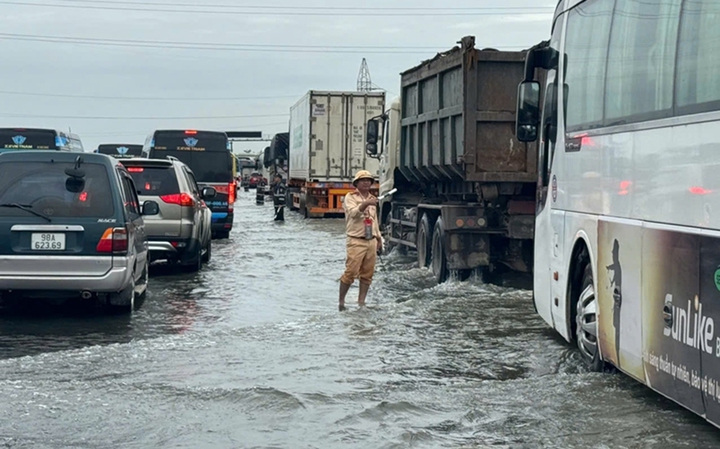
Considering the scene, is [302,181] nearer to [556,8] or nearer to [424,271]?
[424,271]

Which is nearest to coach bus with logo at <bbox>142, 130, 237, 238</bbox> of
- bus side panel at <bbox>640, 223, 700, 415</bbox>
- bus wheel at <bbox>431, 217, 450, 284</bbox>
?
bus wheel at <bbox>431, 217, 450, 284</bbox>

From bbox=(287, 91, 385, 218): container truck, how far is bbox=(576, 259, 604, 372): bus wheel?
2838 centimetres

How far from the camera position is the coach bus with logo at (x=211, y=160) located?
26656mm

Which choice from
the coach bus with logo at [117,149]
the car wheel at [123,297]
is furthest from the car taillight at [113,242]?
the coach bus with logo at [117,149]

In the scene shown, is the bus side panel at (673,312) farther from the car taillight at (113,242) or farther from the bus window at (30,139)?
the bus window at (30,139)

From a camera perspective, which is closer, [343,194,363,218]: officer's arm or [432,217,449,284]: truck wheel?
[343,194,363,218]: officer's arm

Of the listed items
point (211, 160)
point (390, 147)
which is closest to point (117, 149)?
point (211, 160)

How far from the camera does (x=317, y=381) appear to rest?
27.7ft

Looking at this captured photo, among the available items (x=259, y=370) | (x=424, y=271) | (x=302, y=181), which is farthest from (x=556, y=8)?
(x=302, y=181)

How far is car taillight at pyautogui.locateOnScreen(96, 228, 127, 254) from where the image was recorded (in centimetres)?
1115

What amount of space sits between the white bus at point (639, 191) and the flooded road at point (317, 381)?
0.47 metres

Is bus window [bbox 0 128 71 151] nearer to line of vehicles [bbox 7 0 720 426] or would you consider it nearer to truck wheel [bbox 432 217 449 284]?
truck wheel [bbox 432 217 449 284]

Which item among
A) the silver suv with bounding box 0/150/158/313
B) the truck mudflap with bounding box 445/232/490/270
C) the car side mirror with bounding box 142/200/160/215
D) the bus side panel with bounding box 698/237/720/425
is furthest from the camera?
the truck mudflap with bounding box 445/232/490/270

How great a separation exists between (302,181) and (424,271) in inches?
958
